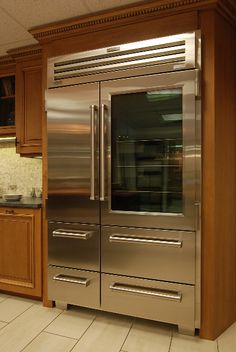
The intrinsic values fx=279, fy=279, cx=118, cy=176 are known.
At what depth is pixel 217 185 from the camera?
1.97 meters

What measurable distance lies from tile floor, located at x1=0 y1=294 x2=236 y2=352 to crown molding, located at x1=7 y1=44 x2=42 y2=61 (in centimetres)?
238

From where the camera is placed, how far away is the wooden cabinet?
8.16 ft

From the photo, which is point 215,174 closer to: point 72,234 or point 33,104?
point 72,234

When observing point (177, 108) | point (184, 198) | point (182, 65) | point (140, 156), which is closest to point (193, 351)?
point (184, 198)

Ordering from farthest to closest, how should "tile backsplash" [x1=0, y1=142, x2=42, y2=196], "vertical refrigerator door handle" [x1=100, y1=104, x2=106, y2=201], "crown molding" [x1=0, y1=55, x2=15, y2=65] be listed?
"tile backsplash" [x1=0, y1=142, x2=42, y2=196] < "crown molding" [x1=0, y1=55, x2=15, y2=65] < "vertical refrigerator door handle" [x1=100, y1=104, x2=106, y2=201]

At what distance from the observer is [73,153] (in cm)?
227

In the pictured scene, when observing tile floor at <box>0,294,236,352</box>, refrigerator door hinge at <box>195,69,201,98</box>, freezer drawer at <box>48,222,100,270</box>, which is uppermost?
refrigerator door hinge at <box>195,69,201,98</box>

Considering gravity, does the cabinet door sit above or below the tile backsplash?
above

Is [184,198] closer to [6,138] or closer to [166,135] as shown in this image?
[166,135]

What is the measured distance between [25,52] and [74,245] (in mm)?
1943

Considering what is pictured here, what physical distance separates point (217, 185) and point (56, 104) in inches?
56.1

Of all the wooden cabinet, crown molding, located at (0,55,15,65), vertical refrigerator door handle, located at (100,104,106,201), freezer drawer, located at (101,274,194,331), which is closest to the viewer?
freezer drawer, located at (101,274,194,331)

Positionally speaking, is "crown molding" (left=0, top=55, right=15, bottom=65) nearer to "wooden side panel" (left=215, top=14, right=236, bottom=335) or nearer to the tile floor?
"wooden side panel" (left=215, top=14, right=236, bottom=335)

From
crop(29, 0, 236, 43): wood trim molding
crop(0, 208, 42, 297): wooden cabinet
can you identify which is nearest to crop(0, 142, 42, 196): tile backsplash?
crop(0, 208, 42, 297): wooden cabinet
